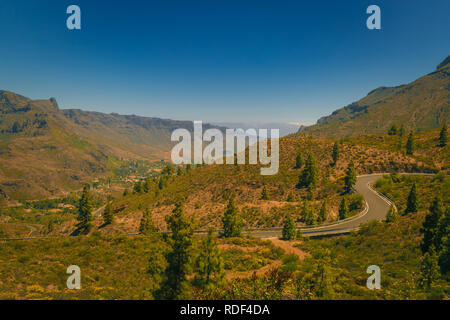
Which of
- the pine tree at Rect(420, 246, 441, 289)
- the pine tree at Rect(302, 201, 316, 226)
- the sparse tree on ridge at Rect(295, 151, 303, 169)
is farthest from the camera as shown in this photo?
the sparse tree on ridge at Rect(295, 151, 303, 169)

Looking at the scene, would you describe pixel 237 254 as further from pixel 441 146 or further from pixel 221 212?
pixel 441 146

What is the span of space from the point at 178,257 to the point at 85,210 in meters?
62.1

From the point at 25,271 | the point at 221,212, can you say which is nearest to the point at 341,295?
the point at 25,271

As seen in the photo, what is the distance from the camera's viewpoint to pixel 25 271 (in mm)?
19000

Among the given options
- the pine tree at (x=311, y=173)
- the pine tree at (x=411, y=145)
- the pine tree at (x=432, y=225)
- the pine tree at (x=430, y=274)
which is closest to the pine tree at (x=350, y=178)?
the pine tree at (x=311, y=173)

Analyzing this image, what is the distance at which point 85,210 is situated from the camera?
58719mm

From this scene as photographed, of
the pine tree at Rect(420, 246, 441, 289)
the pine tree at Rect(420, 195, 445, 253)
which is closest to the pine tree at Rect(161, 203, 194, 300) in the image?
the pine tree at Rect(420, 246, 441, 289)

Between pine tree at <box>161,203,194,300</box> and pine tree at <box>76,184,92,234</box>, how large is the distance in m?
59.7

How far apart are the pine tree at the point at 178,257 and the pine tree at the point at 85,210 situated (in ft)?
196

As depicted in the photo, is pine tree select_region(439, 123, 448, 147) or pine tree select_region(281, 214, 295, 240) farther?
pine tree select_region(439, 123, 448, 147)

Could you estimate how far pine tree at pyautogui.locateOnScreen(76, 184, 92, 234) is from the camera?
5781 centimetres

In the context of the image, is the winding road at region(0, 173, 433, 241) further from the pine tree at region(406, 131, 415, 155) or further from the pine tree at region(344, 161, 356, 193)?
the pine tree at region(406, 131, 415, 155)

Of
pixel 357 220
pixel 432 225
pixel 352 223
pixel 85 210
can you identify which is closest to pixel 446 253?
pixel 432 225
